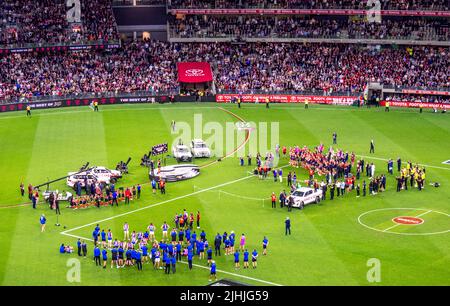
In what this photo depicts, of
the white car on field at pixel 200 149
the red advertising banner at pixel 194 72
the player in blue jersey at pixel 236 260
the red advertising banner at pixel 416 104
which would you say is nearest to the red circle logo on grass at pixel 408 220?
the player in blue jersey at pixel 236 260

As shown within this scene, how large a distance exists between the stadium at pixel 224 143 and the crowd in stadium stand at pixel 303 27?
0.25 metres

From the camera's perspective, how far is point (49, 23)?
10619 centimetres

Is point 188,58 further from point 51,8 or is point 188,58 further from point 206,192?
point 206,192

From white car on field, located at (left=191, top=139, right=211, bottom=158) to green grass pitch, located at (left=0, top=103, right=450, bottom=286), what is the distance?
8.21 feet

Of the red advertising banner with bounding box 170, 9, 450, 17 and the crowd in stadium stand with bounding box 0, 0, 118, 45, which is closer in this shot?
the crowd in stadium stand with bounding box 0, 0, 118, 45

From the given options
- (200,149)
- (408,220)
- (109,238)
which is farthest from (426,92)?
(109,238)

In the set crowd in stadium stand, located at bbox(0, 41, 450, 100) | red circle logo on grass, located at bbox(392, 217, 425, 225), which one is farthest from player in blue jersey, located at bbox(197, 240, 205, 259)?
crowd in stadium stand, located at bbox(0, 41, 450, 100)

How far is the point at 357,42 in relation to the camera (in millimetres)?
107125

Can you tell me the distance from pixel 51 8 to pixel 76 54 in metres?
7.74

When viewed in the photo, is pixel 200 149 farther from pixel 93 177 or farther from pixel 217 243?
pixel 217 243

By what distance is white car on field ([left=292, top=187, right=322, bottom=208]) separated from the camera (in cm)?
5675

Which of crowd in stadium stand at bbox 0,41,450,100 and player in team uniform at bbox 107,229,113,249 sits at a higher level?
crowd in stadium stand at bbox 0,41,450,100

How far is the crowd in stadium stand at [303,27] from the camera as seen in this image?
10638cm

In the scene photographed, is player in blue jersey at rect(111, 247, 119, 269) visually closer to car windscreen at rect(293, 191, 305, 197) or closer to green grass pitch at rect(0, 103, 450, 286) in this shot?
green grass pitch at rect(0, 103, 450, 286)
